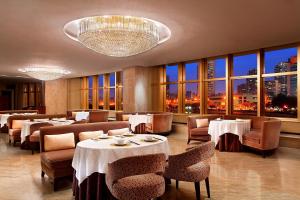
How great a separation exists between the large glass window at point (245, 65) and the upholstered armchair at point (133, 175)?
20.1ft

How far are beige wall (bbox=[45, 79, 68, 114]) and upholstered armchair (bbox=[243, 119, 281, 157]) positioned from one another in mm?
12650

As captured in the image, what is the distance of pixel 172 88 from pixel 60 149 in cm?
667

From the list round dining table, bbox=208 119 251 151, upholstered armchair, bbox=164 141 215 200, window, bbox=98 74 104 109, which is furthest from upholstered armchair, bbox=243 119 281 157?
window, bbox=98 74 104 109

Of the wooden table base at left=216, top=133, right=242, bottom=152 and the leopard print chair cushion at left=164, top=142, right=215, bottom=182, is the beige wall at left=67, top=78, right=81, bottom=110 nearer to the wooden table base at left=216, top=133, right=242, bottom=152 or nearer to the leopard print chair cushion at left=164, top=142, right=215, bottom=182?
the wooden table base at left=216, top=133, right=242, bottom=152

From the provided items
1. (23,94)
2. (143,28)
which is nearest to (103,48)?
(143,28)

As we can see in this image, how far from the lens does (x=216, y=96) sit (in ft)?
28.4

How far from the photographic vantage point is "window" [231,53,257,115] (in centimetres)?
754

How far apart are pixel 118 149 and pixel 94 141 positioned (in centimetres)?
60

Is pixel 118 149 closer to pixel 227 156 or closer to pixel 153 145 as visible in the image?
pixel 153 145

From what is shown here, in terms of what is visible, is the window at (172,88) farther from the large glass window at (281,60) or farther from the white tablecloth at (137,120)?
the large glass window at (281,60)

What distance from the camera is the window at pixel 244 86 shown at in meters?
7.54

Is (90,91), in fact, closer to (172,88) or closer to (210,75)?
(172,88)

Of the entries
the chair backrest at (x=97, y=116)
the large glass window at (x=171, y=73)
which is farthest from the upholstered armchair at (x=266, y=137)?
the chair backrest at (x=97, y=116)

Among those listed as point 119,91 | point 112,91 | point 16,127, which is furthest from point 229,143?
point 112,91
